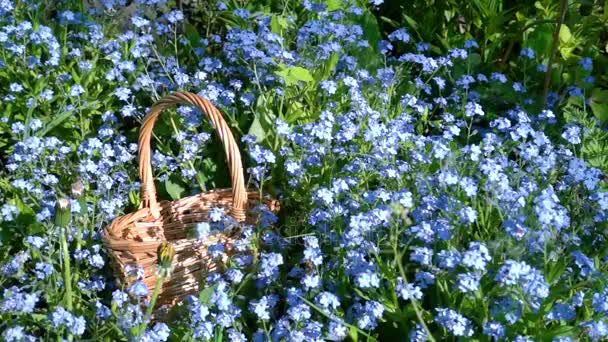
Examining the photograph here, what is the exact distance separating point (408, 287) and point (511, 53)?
2.50 metres

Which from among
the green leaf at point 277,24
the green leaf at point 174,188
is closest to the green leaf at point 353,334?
the green leaf at point 174,188

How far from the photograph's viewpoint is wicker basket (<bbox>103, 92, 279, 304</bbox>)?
2.79 m

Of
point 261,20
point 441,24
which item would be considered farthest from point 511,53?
point 261,20

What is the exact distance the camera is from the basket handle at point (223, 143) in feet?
9.09

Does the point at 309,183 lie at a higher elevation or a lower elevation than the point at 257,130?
lower

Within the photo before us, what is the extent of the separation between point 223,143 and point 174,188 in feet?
2.10

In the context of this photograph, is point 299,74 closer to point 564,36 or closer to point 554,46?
point 554,46

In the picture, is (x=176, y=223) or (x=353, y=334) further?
(x=176, y=223)

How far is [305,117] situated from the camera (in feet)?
11.2

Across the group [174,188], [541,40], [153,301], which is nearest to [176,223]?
[174,188]

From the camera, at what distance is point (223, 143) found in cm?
279

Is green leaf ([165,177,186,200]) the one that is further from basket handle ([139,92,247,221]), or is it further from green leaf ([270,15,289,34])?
green leaf ([270,15,289,34])

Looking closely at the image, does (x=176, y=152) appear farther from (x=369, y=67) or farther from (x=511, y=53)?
(x=511, y=53)

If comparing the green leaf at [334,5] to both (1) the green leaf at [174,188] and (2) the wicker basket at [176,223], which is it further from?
(2) the wicker basket at [176,223]
